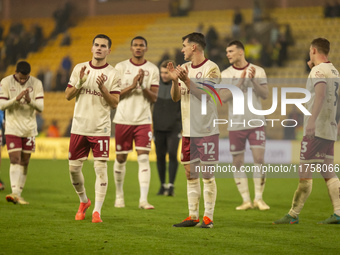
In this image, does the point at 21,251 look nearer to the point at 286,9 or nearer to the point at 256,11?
the point at 256,11

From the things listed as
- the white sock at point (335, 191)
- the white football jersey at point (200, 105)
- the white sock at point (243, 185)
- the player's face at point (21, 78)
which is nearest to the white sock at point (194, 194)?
the white football jersey at point (200, 105)

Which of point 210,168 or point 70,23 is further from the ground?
point 70,23

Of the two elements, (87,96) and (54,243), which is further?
(87,96)

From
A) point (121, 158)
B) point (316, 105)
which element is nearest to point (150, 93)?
point (121, 158)

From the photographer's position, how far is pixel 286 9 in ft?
82.7

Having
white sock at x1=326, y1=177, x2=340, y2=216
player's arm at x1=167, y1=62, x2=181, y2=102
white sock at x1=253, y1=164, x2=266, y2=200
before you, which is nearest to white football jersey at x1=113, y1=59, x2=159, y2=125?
white sock at x1=253, y1=164, x2=266, y2=200

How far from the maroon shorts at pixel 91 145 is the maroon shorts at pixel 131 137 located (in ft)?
4.78

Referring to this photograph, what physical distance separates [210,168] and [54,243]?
1.95 metres

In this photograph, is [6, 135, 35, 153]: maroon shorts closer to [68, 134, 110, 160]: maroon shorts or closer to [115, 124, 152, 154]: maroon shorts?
[115, 124, 152, 154]: maroon shorts

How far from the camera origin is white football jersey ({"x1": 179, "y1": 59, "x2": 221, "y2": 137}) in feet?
22.3

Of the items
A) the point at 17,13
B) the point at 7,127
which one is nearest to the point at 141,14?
the point at 17,13

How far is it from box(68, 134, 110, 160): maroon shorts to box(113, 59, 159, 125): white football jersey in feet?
5.04

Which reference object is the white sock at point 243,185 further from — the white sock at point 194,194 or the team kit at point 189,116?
the white sock at point 194,194

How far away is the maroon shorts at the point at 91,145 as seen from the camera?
738cm
